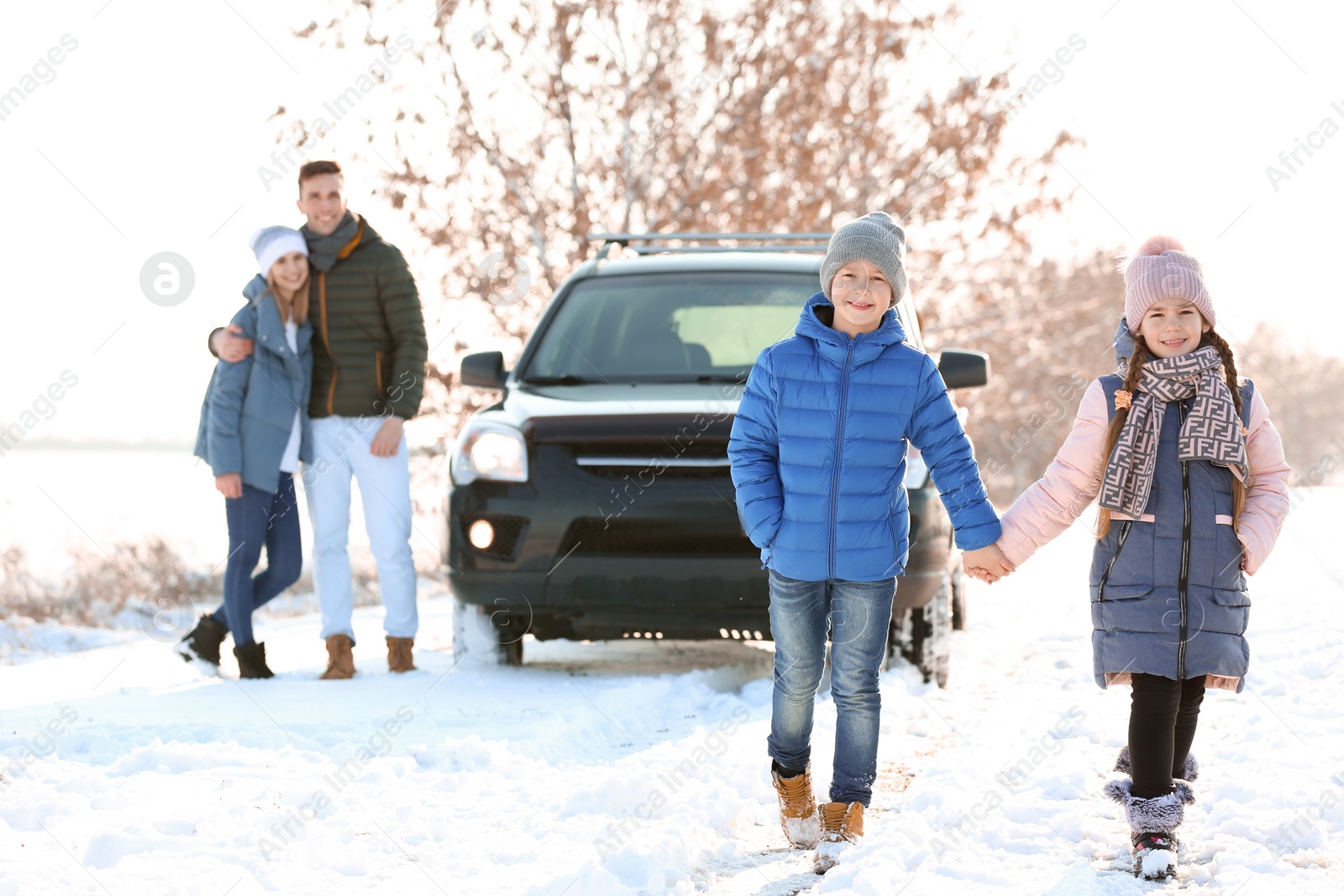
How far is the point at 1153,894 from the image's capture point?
9.25ft

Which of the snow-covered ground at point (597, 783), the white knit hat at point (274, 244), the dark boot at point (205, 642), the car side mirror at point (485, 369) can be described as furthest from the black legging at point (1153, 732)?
the dark boot at point (205, 642)

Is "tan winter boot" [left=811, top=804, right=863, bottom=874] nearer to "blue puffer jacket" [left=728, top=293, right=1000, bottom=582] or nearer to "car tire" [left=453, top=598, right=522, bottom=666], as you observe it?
"blue puffer jacket" [left=728, top=293, right=1000, bottom=582]

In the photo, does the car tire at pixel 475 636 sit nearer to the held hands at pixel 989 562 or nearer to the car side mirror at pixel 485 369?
the car side mirror at pixel 485 369

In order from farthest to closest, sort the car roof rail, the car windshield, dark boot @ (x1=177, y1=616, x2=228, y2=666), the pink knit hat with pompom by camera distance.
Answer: the car roof rail < dark boot @ (x1=177, y1=616, x2=228, y2=666) < the car windshield < the pink knit hat with pompom

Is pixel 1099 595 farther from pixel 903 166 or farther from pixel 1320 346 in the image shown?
pixel 1320 346

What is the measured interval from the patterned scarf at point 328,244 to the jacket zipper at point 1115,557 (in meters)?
3.52

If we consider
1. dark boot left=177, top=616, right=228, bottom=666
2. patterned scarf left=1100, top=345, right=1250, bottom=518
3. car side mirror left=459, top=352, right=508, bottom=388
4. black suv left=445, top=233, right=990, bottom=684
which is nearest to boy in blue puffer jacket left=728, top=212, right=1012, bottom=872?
patterned scarf left=1100, top=345, right=1250, bottom=518

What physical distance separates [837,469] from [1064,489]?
1.86ft

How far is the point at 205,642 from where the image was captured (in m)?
5.57

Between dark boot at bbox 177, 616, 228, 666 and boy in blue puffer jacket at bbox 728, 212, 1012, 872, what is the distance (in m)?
3.18

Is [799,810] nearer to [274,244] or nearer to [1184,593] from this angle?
[1184,593]

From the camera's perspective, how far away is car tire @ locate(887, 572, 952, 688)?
5059 mm

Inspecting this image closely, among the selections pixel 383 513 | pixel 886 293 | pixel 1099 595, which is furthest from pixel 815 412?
pixel 383 513

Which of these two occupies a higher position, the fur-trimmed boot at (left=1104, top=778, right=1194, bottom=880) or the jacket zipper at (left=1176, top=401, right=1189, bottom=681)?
the jacket zipper at (left=1176, top=401, right=1189, bottom=681)
